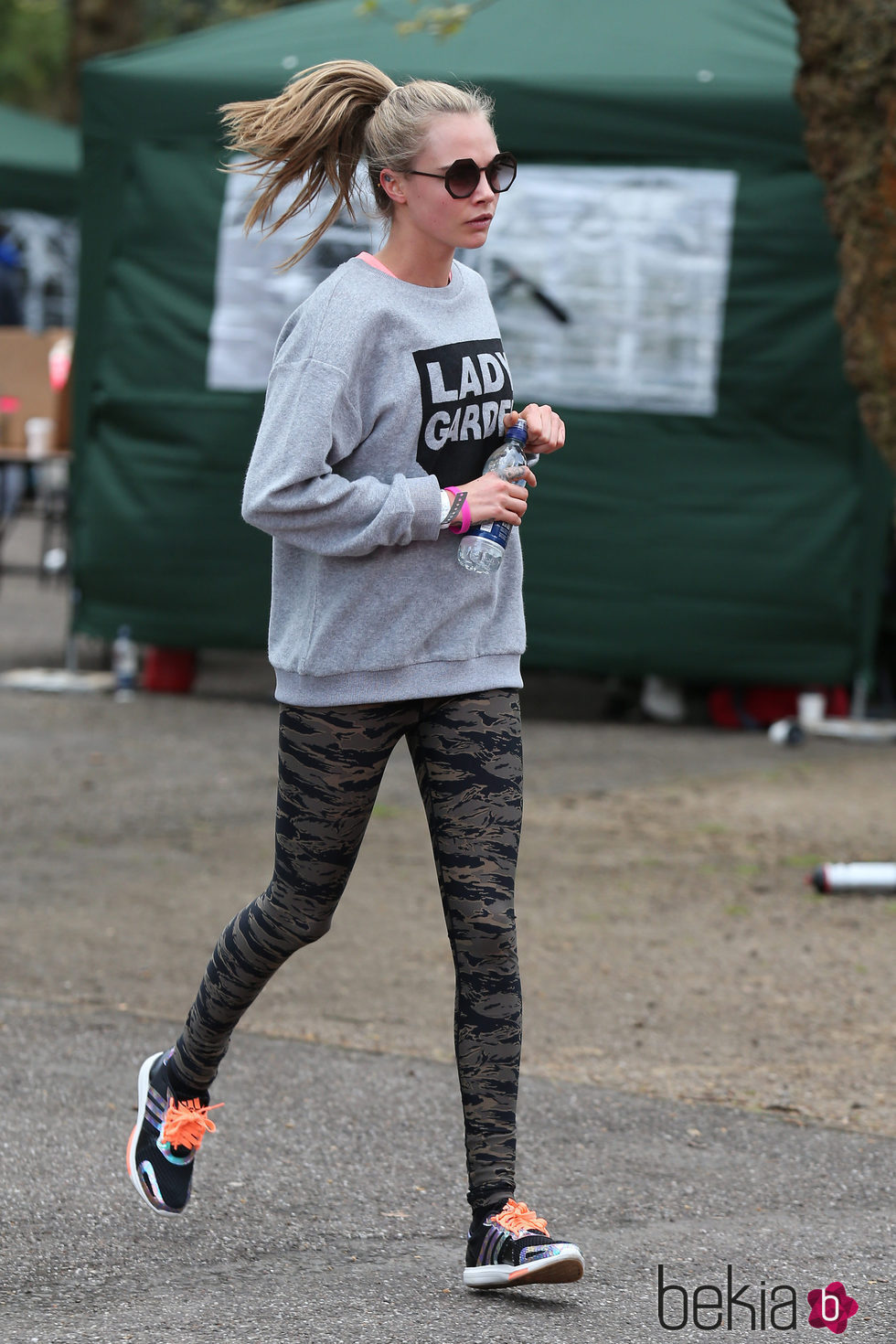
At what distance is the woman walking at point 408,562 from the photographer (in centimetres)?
326

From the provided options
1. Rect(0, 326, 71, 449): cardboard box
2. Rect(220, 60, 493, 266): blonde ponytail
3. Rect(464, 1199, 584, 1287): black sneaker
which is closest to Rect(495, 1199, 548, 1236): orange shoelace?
Rect(464, 1199, 584, 1287): black sneaker

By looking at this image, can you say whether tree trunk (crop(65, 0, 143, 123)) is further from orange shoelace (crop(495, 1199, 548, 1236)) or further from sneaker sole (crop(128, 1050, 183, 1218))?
orange shoelace (crop(495, 1199, 548, 1236))

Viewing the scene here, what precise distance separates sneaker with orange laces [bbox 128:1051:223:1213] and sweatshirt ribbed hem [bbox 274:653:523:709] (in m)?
0.82

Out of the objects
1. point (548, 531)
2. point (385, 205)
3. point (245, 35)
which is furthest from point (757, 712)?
point (385, 205)

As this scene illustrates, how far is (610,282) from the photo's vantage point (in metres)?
9.48

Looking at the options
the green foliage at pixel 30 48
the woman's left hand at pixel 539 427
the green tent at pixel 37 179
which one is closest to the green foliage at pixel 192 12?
the green foliage at pixel 30 48

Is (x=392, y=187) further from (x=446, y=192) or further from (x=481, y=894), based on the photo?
(x=481, y=894)

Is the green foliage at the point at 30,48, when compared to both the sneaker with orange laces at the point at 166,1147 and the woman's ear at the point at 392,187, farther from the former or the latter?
the sneaker with orange laces at the point at 166,1147

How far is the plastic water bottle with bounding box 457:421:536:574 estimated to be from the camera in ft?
10.9

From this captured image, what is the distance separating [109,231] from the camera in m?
10.0

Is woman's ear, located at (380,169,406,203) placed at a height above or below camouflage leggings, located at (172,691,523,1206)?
above

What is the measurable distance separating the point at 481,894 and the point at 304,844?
13.0 inches

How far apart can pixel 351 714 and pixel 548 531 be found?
631cm

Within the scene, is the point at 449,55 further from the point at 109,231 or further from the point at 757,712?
the point at 757,712
